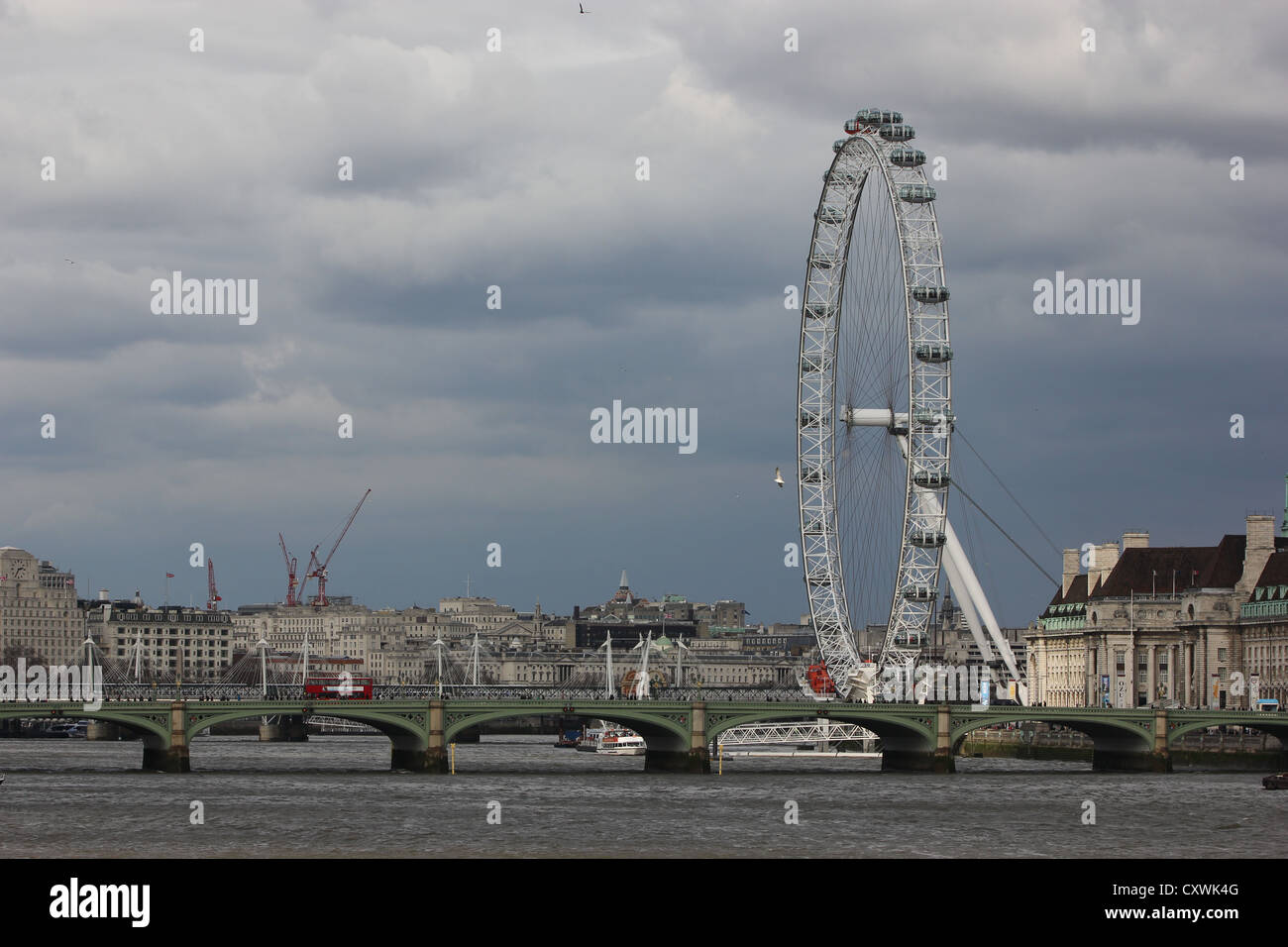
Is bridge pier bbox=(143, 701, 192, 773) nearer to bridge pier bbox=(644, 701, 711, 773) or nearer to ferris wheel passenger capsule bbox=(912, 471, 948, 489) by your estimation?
bridge pier bbox=(644, 701, 711, 773)

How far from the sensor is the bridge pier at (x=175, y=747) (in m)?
90.5

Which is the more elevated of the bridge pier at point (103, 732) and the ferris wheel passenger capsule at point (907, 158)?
the ferris wheel passenger capsule at point (907, 158)

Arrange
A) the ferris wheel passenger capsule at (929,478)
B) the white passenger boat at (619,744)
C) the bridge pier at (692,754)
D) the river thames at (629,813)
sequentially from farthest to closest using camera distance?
the white passenger boat at (619,744)
the ferris wheel passenger capsule at (929,478)
the bridge pier at (692,754)
the river thames at (629,813)

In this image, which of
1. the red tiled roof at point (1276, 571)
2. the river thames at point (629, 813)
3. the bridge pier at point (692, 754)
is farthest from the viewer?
the red tiled roof at point (1276, 571)

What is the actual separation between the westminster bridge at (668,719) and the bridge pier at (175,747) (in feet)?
0.15

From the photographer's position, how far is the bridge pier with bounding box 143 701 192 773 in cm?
9050

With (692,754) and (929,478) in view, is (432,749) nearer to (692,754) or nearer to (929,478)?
(692,754)

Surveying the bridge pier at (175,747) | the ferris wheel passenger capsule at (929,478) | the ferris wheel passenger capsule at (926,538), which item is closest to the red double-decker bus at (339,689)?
the bridge pier at (175,747)

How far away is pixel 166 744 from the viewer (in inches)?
3610

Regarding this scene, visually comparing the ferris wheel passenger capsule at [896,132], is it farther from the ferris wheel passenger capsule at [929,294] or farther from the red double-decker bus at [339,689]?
the red double-decker bus at [339,689]

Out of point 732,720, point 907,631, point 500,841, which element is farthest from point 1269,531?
point 500,841
